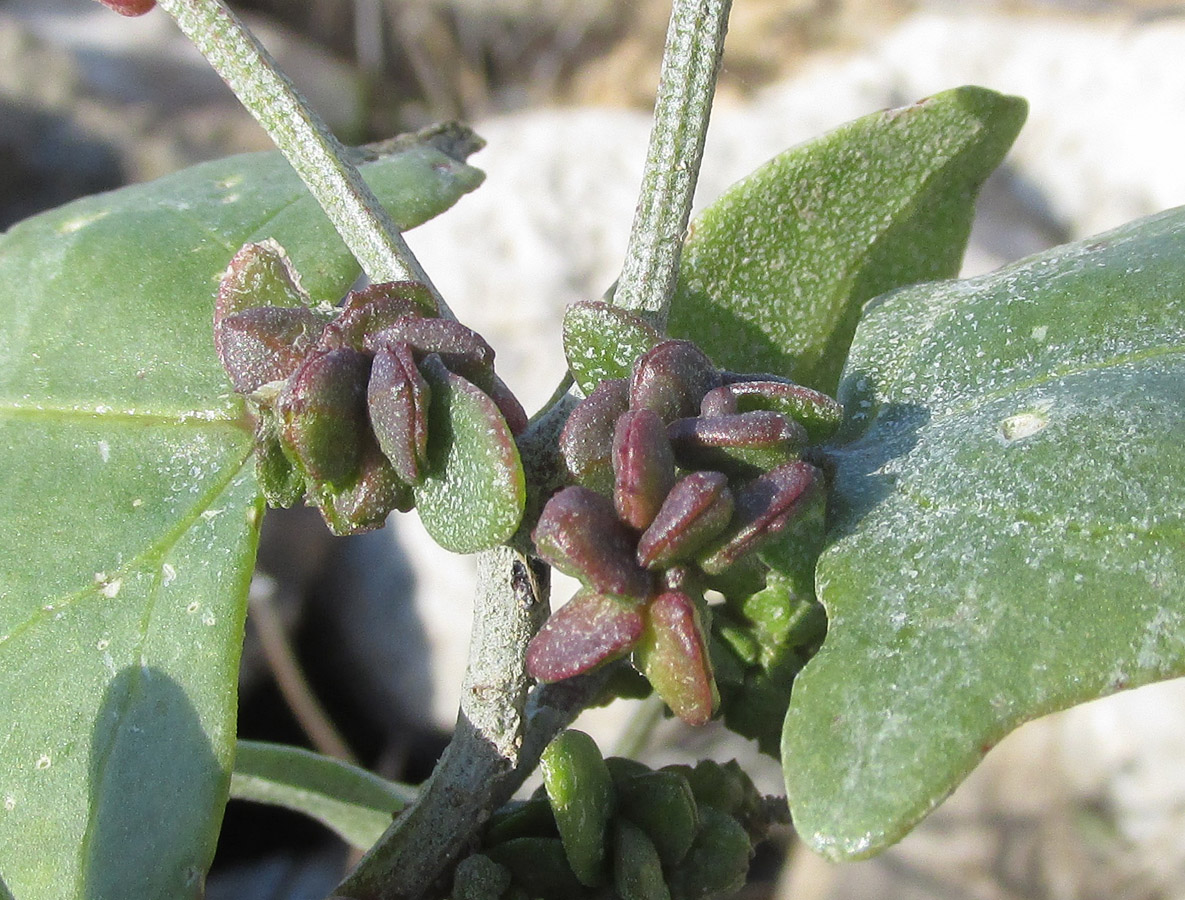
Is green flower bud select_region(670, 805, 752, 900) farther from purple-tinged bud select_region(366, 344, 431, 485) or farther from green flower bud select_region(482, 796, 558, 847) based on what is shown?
purple-tinged bud select_region(366, 344, 431, 485)

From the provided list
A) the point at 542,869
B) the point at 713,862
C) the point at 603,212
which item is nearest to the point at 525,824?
the point at 542,869

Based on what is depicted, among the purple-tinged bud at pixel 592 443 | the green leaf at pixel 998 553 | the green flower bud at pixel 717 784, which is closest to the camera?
the green leaf at pixel 998 553

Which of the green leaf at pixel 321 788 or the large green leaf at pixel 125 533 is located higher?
the large green leaf at pixel 125 533

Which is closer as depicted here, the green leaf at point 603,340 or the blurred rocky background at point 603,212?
the green leaf at point 603,340

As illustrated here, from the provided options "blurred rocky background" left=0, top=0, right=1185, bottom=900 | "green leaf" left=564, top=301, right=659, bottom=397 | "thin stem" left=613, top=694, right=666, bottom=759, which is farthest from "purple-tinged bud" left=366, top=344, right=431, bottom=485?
"blurred rocky background" left=0, top=0, right=1185, bottom=900

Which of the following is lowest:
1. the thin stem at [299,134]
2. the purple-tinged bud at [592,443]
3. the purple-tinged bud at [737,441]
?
the purple-tinged bud at [737,441]

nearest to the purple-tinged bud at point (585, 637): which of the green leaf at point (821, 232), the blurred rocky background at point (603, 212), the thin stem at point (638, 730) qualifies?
the green leaf at point (821, 232)

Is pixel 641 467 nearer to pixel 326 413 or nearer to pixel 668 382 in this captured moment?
pixel 668 382

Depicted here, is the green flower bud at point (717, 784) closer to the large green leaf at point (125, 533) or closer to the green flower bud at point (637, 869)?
the green flower bud at point (637, 869)

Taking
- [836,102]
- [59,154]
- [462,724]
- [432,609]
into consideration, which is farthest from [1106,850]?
[59,154]
